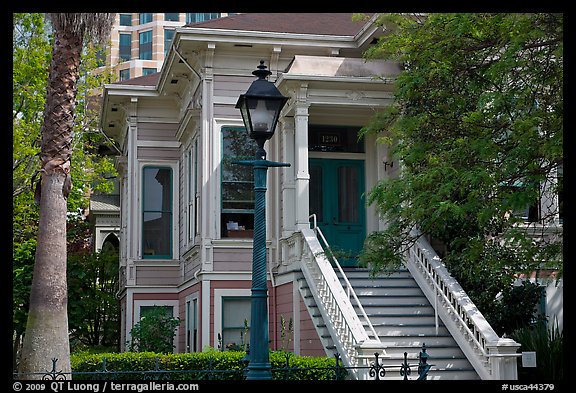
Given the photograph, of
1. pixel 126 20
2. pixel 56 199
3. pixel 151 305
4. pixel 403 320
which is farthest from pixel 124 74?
pixel 403 320

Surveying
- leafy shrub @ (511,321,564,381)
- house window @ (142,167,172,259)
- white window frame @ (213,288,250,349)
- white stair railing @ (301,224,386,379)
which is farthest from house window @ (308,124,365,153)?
leafy shrub @ (511,321,564,381)

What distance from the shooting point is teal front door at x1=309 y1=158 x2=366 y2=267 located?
1953cm

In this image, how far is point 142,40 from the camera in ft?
289

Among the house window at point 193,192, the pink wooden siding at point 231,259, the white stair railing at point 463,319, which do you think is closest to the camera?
the white stair railing at point 463,319

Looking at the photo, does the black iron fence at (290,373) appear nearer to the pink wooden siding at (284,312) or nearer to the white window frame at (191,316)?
the pink wooden siding at (284,312)

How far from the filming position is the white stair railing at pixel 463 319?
13789 millimetres

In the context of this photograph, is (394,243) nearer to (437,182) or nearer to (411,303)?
(437,182)

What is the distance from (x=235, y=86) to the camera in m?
19.7

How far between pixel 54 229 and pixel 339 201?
682 centimetres

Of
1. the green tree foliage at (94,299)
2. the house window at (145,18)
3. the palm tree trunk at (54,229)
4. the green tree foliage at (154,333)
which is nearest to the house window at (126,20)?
the house window at (145,18)

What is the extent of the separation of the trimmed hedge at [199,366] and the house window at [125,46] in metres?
74.6

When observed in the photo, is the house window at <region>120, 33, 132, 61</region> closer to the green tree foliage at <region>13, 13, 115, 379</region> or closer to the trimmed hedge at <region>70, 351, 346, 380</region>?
the trimmed hedge at <region>70, 351, 346, 380</region>

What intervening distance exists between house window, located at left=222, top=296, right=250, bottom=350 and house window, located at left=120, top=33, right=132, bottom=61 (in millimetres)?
72928

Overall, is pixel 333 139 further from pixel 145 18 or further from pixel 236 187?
pixel 145 18
